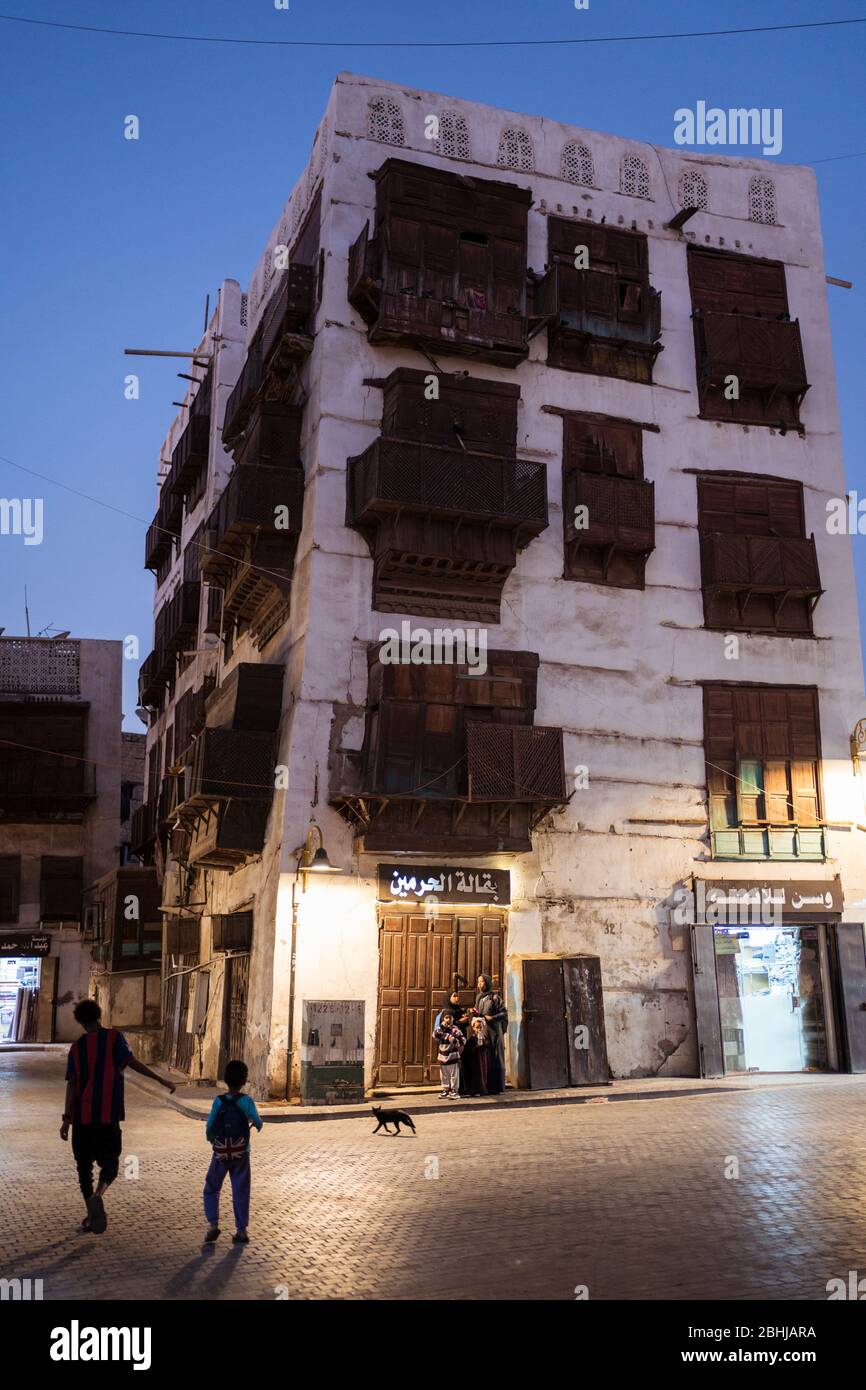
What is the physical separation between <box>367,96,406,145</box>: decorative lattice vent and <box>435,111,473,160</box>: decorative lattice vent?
2.87 feet

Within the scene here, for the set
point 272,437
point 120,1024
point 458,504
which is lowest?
point 120,1024

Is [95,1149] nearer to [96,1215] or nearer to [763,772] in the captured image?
[96,1215]

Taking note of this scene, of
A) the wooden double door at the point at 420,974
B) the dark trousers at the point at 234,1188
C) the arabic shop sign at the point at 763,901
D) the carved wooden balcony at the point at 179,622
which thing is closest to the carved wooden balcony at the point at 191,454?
the carved wooden balcony at the point at 179,622

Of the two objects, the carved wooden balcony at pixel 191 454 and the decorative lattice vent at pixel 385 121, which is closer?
the decorative lattice vent at pixel 385 121

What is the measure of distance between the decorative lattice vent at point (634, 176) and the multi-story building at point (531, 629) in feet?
0.32

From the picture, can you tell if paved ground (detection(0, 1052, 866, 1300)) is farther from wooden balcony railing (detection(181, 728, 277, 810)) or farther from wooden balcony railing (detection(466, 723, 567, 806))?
wooden balcony railing (detection(181, 728, 277, 810))

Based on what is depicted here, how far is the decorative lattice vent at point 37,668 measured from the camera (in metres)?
45.8

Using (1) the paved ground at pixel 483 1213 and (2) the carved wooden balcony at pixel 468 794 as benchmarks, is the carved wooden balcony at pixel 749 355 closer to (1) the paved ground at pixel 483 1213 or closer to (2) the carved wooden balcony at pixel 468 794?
(2) the carved wooden balcony at pixel 468 794

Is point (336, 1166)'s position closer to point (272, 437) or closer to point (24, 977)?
point (272, 437)

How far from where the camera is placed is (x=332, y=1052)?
66.8 feet

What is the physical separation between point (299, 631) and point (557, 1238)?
50.0ft

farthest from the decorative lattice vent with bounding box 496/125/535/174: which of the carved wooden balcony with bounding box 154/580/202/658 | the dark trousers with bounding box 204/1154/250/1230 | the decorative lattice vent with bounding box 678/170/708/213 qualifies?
the dark trousers with bounding box 204/1154/250/1230
